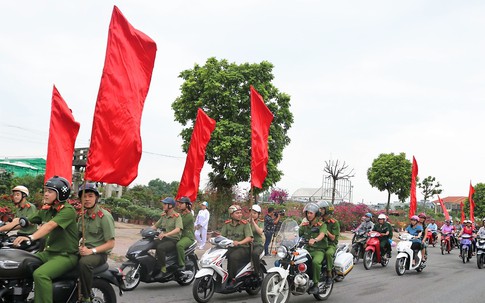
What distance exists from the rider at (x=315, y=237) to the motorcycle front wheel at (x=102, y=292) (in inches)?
153

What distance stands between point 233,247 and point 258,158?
208 cm

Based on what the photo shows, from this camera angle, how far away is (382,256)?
1440 centimetres

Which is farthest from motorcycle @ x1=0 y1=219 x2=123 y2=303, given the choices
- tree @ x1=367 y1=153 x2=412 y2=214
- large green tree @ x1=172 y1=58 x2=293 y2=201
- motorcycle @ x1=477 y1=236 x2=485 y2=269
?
tree @ x1=367 y1=153 x2=412 y2=214

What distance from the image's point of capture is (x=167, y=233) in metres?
8.64

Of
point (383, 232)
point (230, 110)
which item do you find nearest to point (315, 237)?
point (383, 232)

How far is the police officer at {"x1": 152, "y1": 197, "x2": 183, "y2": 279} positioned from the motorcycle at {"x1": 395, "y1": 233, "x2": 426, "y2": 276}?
7.16 m

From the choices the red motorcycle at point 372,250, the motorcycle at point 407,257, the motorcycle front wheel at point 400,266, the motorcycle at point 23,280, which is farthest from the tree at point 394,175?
the motorcycle at point 23,280

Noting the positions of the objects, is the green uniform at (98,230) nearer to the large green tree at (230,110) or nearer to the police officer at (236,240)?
the police officer at (236,240)

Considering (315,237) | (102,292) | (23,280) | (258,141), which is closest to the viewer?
(23,280)

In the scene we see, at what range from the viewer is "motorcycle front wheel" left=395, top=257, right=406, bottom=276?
12649 millimetres

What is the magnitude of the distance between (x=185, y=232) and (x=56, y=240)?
14.2 ft

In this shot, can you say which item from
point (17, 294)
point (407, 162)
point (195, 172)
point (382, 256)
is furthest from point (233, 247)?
point (407, 162)

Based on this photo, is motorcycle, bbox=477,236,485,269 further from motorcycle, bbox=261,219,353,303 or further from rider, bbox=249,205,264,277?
rider, bbox=249,205,264,277

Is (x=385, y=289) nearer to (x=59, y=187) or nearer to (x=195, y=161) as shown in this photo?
(x=195, y=161)
